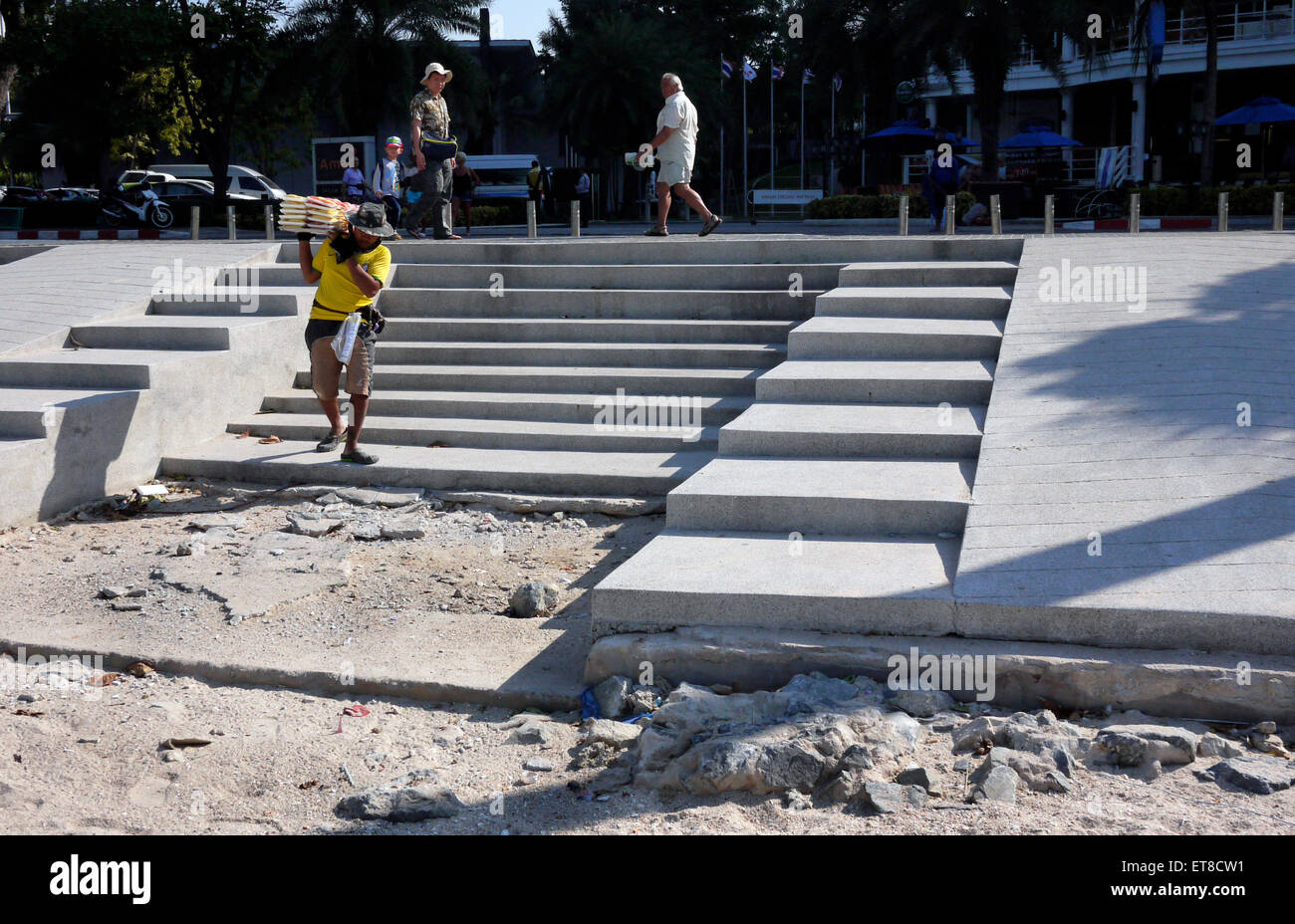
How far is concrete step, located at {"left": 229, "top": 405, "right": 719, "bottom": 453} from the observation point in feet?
27.0

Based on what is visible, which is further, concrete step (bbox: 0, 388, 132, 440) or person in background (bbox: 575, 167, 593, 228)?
person in background (bbox: 575, 167, 593, 228)

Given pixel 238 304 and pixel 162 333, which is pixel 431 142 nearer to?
pixel 238 304

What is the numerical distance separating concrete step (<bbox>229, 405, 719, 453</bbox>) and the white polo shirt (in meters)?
4.57

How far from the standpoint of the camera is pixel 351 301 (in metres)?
8.03

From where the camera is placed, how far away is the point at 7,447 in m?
7.46

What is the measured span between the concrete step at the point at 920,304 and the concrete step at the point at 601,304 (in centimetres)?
62

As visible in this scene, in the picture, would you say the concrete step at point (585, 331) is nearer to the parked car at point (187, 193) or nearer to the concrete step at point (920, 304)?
the concrete step at point (920, 304)

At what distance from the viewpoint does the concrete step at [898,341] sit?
26.6ft

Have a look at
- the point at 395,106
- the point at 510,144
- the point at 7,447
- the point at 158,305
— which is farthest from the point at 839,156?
the point at 7,447

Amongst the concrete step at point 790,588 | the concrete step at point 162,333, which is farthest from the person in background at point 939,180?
the concrete step at point 790,588

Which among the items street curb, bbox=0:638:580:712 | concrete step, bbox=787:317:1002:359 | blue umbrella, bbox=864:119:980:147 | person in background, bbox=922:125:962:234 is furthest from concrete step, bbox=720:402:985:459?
blue umbrella, bbox=864:119:980:147

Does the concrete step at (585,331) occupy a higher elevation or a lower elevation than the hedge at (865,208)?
lower

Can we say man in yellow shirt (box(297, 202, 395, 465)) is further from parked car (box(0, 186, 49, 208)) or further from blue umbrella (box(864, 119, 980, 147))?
parked car (box(0, 186, 49, 208))

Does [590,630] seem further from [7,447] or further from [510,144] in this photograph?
[510,144]
